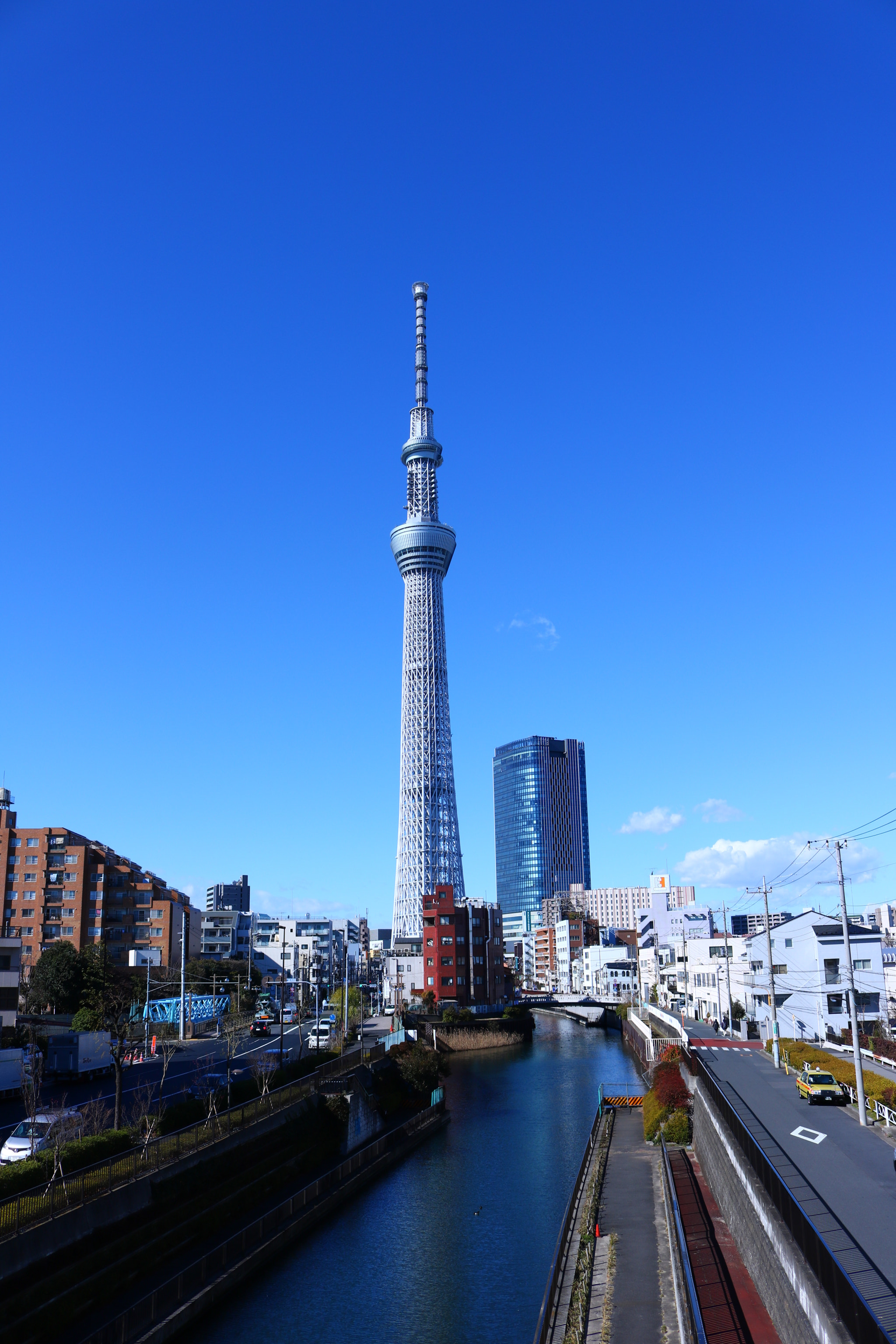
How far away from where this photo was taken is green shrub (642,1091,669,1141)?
39500 millimetres

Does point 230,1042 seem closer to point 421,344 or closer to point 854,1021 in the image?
point 854,1021

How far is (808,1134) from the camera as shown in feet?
87.4

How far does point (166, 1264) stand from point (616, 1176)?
617 inches

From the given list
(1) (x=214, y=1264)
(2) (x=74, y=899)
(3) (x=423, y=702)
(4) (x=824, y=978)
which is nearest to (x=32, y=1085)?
(1) (x=214, y=1264)

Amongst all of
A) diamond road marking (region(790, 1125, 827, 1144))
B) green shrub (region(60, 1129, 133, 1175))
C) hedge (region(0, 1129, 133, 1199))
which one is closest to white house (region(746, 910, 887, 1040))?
diamond road marking (region(790, 1125, 827, 1144))

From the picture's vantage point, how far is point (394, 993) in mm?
106375

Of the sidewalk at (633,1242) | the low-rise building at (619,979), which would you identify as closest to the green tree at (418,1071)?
the sidewalk at (633,1242)

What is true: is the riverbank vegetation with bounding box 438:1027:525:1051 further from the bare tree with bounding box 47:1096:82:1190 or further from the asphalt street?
the bare tree with bounding box 47:1096:82:1190

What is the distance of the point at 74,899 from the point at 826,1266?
83001 mm

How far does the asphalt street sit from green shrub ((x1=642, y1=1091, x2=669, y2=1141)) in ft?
9.51

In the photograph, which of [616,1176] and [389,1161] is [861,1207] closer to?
[616,1176]

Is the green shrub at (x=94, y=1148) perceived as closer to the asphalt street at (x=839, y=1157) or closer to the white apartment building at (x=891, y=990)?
the asphalt street at (x=839, y=1157)

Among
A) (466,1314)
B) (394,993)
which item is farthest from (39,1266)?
(394,993)

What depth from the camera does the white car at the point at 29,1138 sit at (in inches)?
978
